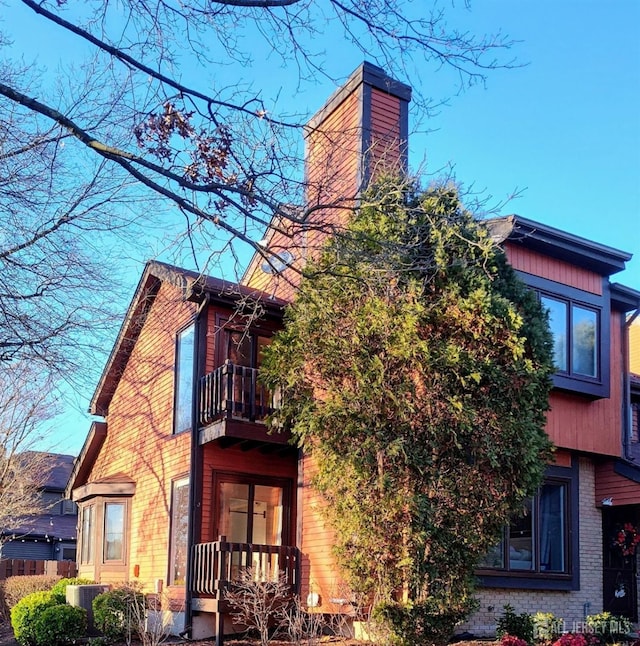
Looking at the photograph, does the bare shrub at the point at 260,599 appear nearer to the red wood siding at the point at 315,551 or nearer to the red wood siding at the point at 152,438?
the red wood siding at the point at 315,551

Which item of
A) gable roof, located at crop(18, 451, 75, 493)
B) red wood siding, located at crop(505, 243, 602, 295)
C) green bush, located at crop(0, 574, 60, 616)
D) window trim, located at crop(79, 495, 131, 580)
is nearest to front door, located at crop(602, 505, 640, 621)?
red wood siding, located at crop(505, 243, 602, 295)

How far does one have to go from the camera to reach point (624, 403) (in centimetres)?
1467

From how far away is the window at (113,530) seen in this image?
1675cm

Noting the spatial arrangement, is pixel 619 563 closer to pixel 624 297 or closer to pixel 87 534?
pixel 624 297

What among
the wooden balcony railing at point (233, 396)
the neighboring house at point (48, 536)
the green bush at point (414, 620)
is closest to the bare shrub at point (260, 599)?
the green bush at point (414, 620)

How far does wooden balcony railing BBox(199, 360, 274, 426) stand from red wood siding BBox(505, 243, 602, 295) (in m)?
4.41

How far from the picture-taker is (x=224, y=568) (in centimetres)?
1191

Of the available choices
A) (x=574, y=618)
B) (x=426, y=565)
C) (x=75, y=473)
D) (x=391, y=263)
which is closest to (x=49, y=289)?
(x=391, y=263)

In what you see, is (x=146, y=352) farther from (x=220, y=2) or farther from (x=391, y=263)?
(x=220, y=2)

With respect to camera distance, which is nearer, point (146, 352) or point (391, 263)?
point (391, 263)

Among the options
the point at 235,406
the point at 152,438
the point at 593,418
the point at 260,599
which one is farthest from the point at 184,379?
the point at 593,418

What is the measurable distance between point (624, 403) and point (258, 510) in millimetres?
6591

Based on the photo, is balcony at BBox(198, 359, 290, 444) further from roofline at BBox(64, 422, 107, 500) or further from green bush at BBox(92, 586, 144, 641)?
roofline at BBox(64, 422, 107, 500)

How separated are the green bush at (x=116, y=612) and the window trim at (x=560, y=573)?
5.35 meters
